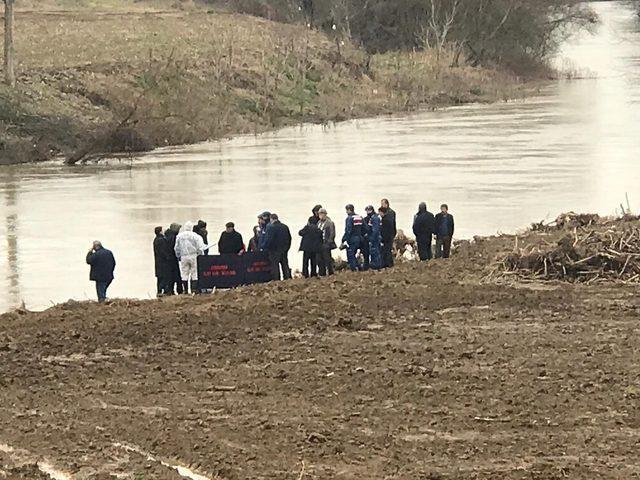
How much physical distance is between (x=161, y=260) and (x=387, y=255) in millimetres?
3923

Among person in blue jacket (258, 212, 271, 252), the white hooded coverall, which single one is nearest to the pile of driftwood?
person in blue jacket (258, 212, 271, 252)

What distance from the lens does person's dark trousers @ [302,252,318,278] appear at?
19656 mm

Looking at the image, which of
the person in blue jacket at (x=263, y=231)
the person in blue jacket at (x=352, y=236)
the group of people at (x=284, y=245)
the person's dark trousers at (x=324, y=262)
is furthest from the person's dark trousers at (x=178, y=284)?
the person in blue jacket at (x=352, y=236)

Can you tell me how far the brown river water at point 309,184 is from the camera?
24297 millimetres

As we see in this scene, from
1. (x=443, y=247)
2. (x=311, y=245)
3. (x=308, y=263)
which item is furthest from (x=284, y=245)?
(x=443, y=247)

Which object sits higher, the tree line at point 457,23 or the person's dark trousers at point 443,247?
the tree line at point 457,23

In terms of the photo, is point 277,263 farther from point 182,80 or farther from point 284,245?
point 182,80

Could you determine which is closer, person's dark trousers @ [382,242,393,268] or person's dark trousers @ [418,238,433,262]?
person's dark trousers @ [382,242,393,268]

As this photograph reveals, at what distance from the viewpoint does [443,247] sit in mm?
21375

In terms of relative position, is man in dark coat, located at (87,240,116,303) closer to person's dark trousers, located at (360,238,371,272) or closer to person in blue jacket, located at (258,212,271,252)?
person in blue jacket, located at (258,212,271,252)

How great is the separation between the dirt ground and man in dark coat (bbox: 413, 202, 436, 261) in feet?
6.65

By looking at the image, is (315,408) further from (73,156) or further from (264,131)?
(264,131)

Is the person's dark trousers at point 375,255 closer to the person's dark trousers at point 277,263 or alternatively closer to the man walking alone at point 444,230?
the man walking alone at point 444,230

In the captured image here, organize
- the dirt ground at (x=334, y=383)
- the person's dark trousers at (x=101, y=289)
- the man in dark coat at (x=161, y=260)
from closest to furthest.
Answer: the dirt ground at (x=334, y=383), the person's dark trousers at (x=101, y=289), the man in dark coat at (x=161, y=260)
